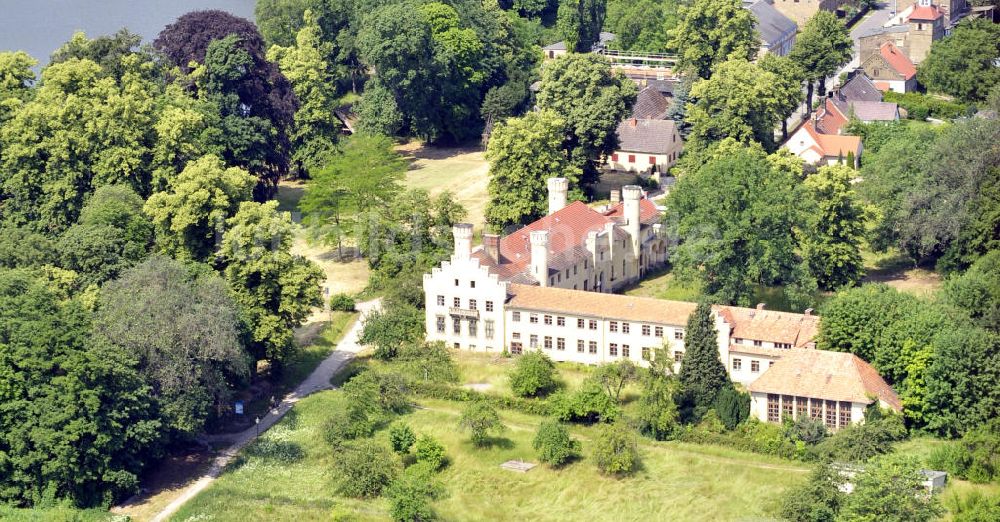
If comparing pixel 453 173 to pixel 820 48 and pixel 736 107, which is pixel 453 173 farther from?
pixel 820 48

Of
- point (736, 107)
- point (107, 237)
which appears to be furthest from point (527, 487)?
point (736, 107)

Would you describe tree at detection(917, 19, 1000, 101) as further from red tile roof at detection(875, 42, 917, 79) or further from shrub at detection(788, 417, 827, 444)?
shrub at detection(788, 417, 827, 444)

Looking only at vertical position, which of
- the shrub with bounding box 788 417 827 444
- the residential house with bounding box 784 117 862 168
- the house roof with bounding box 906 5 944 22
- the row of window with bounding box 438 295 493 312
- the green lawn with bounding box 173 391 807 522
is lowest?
the green lawn with bounding box 173 391 807 522

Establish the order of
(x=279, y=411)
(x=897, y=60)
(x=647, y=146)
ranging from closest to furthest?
(x=279, y=411) → (x=647, y=146) → (x=897, y=60)

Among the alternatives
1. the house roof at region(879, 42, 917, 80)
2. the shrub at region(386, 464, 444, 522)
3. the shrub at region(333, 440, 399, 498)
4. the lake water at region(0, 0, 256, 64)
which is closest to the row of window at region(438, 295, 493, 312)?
the shrub at region(333, 440, 399, 498)

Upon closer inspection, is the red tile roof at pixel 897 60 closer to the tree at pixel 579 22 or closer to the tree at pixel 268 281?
the tree at pixel 579 22

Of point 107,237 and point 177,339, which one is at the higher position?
point 107,237

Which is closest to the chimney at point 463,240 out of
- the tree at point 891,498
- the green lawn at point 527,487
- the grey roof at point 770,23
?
the green lawn at point 527,487
